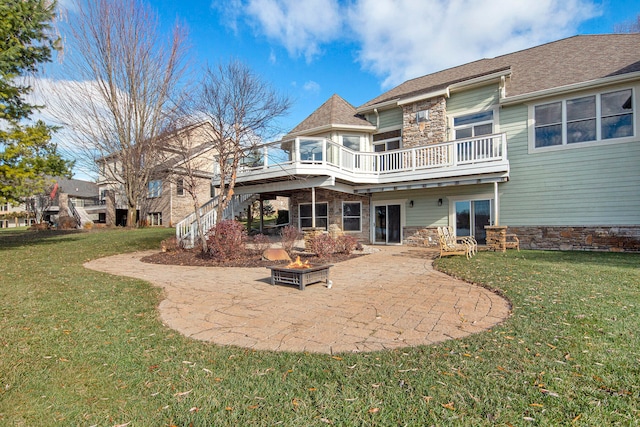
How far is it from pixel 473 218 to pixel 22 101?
1691 cm

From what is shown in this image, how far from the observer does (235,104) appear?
10867 mm

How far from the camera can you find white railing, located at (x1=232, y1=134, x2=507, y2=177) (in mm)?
11250

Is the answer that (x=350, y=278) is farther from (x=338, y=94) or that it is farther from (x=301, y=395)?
(x=338, y=94)

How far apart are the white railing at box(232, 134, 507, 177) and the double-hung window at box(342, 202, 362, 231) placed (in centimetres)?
225

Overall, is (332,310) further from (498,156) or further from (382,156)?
(382,156)

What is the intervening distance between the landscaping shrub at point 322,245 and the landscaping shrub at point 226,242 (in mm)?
2423

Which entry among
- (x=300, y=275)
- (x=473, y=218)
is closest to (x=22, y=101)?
Result: (x=300, y=275)

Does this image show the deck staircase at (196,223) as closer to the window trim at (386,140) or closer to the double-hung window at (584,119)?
the window trim at (386,140)

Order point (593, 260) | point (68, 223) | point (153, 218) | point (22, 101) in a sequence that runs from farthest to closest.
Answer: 1. point (153, 218)
2. point (68, 223)
3. point (22, 101)
4. point (593, 260)

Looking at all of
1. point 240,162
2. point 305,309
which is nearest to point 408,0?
point 240,162

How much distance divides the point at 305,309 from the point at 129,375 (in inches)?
94.0

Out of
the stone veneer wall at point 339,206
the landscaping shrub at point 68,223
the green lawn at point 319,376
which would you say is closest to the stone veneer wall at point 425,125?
the stone veneer wall at point 339,206

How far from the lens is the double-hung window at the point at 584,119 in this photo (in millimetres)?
10062

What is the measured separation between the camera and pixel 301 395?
2.33 m
